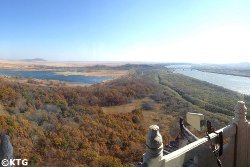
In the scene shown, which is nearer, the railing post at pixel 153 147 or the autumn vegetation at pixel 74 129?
the railing post at pixel 153 147

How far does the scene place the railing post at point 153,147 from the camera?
3.90 meters

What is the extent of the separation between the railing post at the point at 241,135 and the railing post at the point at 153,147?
3.03 metres

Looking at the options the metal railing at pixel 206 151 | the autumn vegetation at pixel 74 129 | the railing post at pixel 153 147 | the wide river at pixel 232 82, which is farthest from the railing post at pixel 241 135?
the wide river at pixel 232 82

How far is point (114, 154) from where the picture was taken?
20.1 meters

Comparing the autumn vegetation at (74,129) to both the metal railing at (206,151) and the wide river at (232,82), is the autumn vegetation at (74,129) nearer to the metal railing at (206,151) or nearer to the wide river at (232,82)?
the metal railing at (206,151)

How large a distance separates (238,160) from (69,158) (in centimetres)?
1383

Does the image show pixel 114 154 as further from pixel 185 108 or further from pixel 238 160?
pixel 185 108

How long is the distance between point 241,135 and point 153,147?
11.1ft

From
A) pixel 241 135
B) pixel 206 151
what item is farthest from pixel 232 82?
pixel 206 151

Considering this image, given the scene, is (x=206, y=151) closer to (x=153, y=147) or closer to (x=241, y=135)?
(x=241, y=135)

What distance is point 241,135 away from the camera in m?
6.35

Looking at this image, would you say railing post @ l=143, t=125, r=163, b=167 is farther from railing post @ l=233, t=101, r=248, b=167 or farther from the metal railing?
railing post @ l=233, t=101, r=248, b=167

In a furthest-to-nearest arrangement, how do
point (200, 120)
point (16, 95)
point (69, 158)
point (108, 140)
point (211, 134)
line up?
point (16, 95)
point (108, 140)
point (69, 158)
point (200, 120)
point (211, 134)

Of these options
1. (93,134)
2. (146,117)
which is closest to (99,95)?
(146,117)
